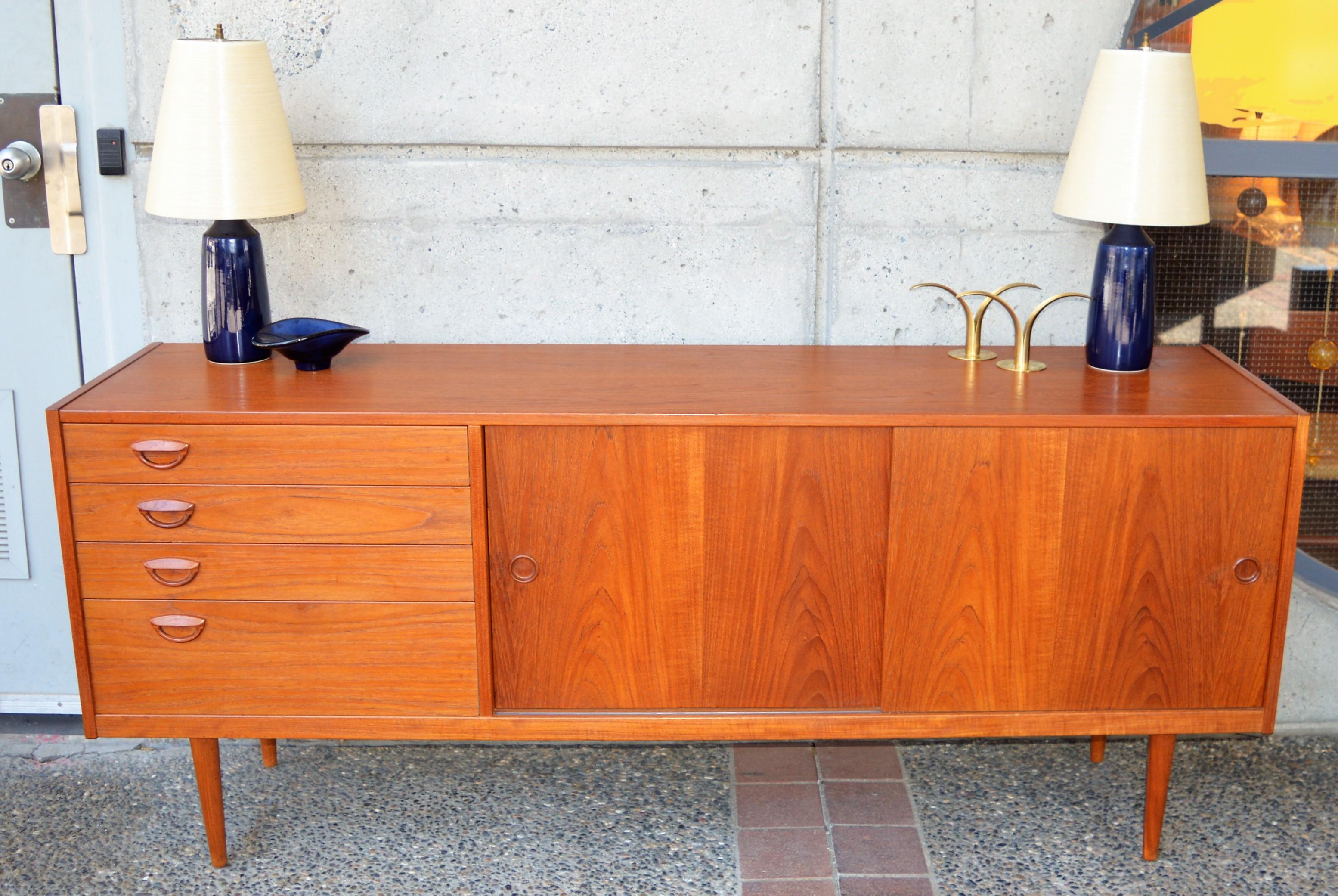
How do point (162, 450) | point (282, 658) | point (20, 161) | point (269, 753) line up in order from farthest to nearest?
point (269, 753) → point (20, 161) → point (282, 658) → point (162, 450)

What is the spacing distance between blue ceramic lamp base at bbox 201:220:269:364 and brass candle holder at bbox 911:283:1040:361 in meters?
1.31

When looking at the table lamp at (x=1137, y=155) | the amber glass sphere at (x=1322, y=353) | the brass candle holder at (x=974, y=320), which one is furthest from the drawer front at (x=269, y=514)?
the amber glass sphere at (x=1322, y=353)

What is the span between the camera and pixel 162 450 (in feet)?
6.93

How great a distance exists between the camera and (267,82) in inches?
90.9

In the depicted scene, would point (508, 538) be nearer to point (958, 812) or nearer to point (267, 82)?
point (267, 82)

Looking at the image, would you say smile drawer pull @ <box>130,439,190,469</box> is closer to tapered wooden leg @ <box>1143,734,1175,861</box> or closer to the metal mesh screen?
tapered wooden leg @ <box>1143,734,1175,861</box>

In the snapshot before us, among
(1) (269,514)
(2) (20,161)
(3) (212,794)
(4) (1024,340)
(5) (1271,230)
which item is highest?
(2) (20,161)

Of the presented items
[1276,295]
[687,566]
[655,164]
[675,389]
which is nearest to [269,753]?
[687,566]

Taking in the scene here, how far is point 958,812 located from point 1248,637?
0.69m

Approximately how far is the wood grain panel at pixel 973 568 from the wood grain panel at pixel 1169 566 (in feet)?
0.14

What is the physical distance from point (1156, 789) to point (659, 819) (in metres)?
Result: 0.97

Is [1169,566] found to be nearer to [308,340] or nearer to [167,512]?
[308,340]

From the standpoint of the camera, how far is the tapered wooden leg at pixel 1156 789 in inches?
92.0

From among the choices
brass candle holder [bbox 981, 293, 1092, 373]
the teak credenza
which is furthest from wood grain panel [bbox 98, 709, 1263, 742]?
brass candle holder [bbox 981, 293, 1092, 373]
